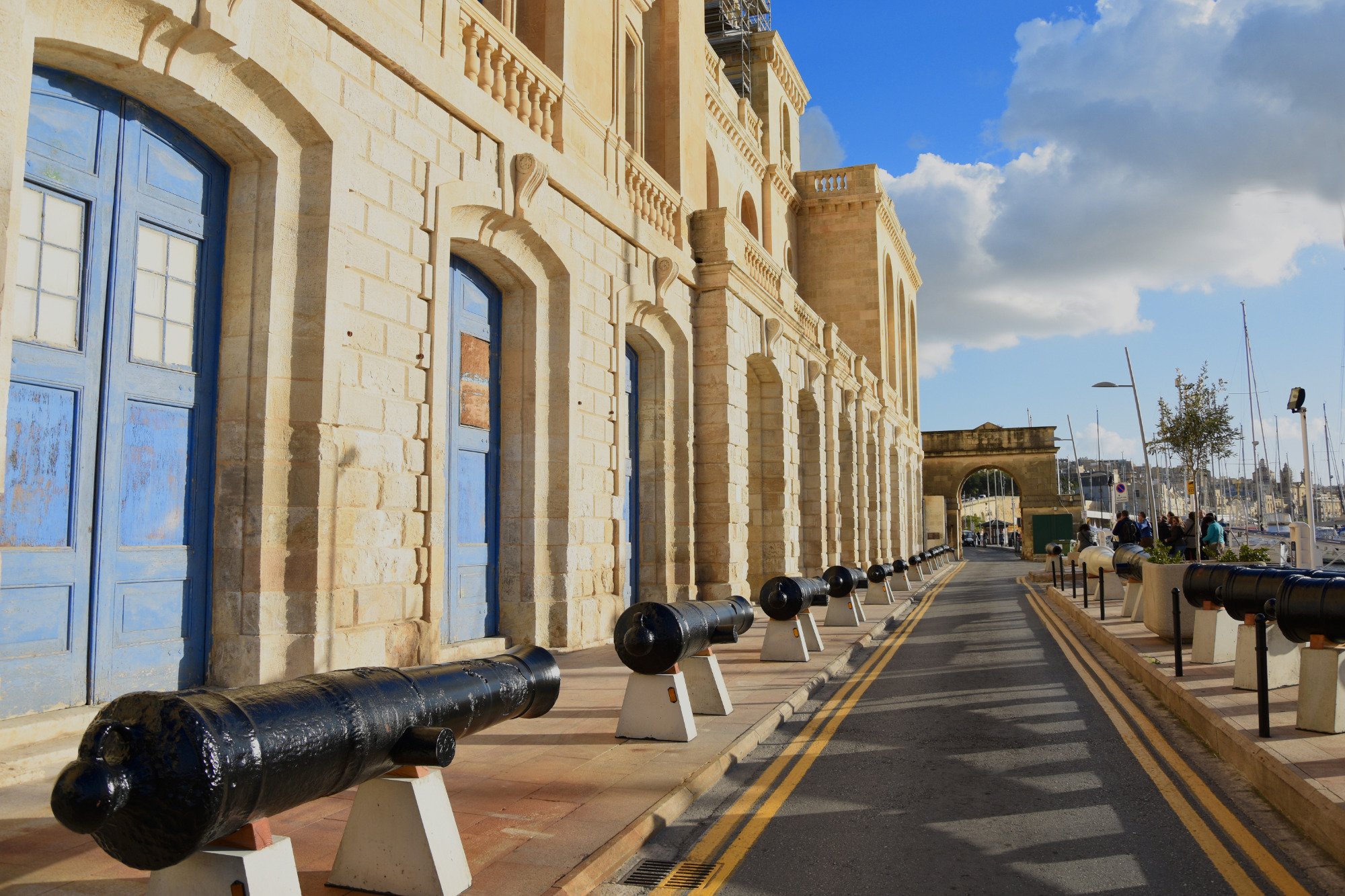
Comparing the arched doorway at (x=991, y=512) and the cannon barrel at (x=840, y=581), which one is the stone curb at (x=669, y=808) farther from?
the arched doorway at (x=991, y=512)

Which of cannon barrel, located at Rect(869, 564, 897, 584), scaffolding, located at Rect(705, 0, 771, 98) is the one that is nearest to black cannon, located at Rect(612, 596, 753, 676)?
cannon barrel, located at Rect(869, 564, 897, 584)

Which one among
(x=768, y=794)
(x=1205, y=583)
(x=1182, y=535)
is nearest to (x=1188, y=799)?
(x=768, y=794)

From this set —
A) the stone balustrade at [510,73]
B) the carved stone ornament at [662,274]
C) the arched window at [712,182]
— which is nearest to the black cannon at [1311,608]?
the stone balustrade at [510,73]

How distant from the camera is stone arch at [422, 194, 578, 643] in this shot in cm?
1161

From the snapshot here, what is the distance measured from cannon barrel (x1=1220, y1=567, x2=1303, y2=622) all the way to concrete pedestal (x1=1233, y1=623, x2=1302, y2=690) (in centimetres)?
24

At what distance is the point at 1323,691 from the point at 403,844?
252 inches

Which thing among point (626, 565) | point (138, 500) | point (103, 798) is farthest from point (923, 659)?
point (103, 798)

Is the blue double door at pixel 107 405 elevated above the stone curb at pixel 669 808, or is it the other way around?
the blue double door at pixel 107 405

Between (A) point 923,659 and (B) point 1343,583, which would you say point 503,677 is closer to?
(B) point 1343,583

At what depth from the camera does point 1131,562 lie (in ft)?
53.8

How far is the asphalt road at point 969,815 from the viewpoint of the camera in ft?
15.0

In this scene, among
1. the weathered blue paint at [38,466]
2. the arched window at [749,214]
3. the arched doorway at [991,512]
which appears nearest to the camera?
the weathered blue paint at [38,466]

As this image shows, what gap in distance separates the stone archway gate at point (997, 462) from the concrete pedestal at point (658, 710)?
52989mm

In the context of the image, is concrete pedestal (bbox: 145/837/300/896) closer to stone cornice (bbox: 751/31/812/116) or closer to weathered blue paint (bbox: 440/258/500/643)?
weathered blue paint (bbox: 440/258/500/643)
